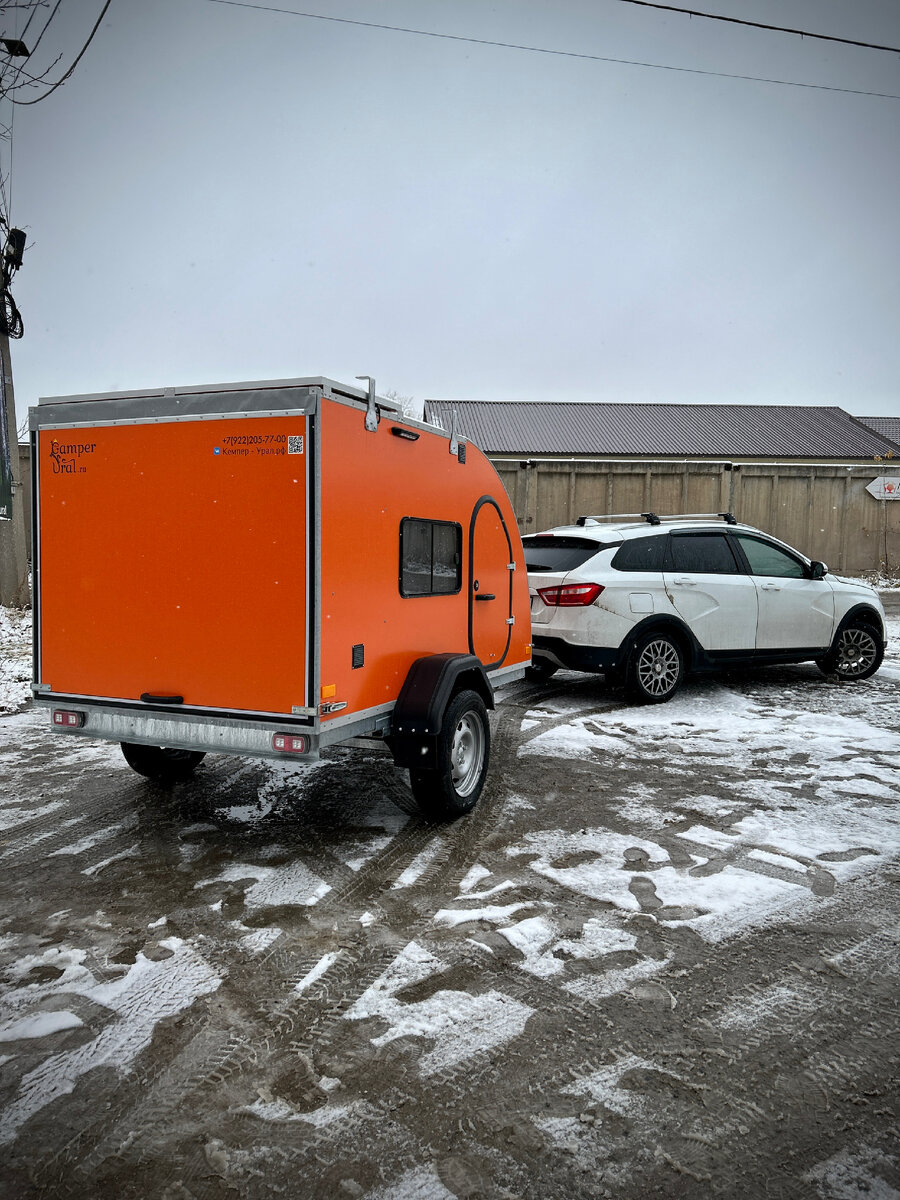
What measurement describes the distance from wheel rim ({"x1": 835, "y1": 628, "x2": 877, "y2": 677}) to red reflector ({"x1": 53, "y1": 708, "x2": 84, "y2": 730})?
7.96 m

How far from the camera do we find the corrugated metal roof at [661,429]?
34438mm

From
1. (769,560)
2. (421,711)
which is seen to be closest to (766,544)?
(769,560)

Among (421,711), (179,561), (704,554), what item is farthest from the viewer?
(704,554)

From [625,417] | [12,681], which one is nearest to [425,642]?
[12,681]

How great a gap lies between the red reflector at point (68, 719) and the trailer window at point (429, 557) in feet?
6.22

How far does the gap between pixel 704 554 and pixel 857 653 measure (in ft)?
7.84

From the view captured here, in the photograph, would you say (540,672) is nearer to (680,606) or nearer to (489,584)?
(680,606)

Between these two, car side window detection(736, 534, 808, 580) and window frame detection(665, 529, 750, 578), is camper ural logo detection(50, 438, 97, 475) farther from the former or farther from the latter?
car side window detection(736, 534, 808, 580)

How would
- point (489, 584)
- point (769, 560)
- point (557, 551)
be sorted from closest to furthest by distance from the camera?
point (489, 584) → point (557, 551) → point (769, 560)

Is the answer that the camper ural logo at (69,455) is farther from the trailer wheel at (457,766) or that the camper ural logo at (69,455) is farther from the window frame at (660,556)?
the window frame at (660,556)

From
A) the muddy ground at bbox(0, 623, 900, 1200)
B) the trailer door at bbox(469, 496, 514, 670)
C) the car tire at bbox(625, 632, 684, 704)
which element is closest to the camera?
the muddy ground at bbox(0, 623, 900, 1200)

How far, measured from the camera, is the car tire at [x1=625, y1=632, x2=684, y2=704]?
7817mm

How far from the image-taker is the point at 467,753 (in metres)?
5.09

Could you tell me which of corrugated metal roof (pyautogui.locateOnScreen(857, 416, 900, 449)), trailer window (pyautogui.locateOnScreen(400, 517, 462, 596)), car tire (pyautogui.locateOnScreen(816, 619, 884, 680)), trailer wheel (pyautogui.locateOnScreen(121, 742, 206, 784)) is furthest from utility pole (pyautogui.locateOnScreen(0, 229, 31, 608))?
corrugated metal roof (pyautogui.locateOnScreen(857, 416, 900, 449))
